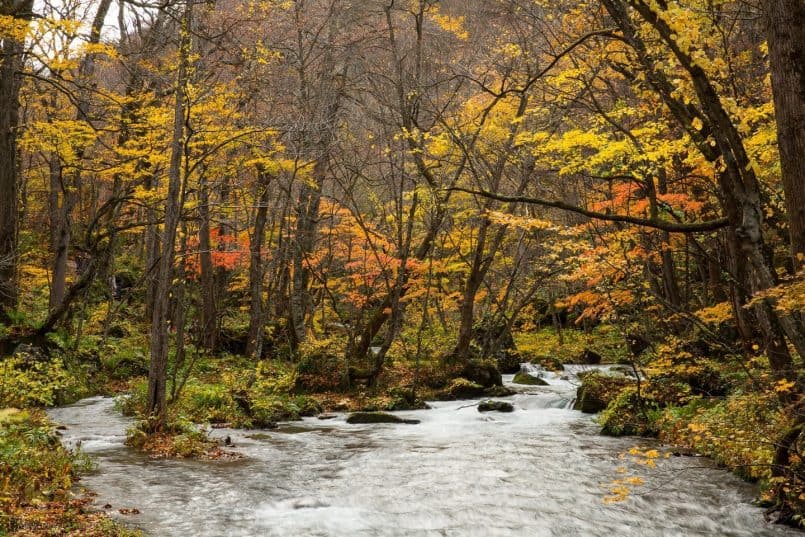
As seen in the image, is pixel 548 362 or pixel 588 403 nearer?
pixel 588 403

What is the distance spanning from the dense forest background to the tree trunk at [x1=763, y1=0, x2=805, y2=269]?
0.02 m

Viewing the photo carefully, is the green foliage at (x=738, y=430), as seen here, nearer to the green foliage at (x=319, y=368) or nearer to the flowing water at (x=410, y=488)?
the flowing water at (x=410, y=488)

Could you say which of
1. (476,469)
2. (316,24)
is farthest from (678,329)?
(316,24)

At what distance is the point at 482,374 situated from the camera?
1875 cm

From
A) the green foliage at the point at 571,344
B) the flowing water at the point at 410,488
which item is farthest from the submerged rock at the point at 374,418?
the green foliage at the point at 571,344

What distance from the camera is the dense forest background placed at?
6.30 m

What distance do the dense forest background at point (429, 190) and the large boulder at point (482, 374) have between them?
13 centimetres

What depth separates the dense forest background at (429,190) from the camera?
248 inches

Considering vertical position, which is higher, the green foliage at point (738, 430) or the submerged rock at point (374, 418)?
the green foliage at point (738, 430)

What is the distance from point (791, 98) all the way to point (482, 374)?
14.9m

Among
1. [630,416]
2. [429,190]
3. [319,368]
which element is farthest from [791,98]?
[319,368]

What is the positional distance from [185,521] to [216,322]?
15.7 m

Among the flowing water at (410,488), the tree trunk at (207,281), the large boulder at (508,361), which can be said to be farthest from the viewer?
the large boulder at (508,361)

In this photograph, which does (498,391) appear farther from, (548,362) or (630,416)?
(548,362)
